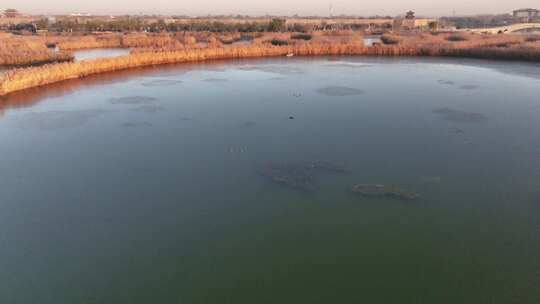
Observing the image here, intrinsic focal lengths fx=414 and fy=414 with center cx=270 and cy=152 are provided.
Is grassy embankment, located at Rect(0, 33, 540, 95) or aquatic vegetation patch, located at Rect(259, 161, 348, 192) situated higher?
grassy embankment, located at Rect(0, 33, 540, 95)

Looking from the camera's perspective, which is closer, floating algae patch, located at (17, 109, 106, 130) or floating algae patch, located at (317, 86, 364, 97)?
floating algae patch, located at (17, 109, 106, 130)

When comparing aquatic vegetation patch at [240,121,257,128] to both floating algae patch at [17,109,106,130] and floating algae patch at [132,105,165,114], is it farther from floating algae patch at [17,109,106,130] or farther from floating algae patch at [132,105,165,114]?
floating algae patch at [17,109,106,130]

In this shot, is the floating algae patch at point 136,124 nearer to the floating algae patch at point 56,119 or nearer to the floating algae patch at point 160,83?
the floating algae patch at point 56,119

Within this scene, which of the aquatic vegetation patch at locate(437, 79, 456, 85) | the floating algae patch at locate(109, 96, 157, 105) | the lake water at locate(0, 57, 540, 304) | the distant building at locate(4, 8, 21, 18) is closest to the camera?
the lake water at locate(0, 57, 540, 304)

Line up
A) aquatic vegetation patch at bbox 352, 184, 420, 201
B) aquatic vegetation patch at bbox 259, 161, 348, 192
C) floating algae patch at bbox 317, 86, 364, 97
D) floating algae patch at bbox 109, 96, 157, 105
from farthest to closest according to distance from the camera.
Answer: floating algae patch at bbox 317, 86, 364, 97, floating algae patch at bbox 109, 96, 157, 105, aquatic vegetation patch at bbox 259, 161, 348, 192, aquatic vegetation patch at bbox 352, 184, 420, 201

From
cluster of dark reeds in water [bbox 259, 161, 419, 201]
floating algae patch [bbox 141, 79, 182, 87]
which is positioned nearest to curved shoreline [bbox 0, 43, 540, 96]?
floating algae patch [bbox 141, 79, 182, 87]

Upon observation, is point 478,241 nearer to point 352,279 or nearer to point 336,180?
point 352,279
